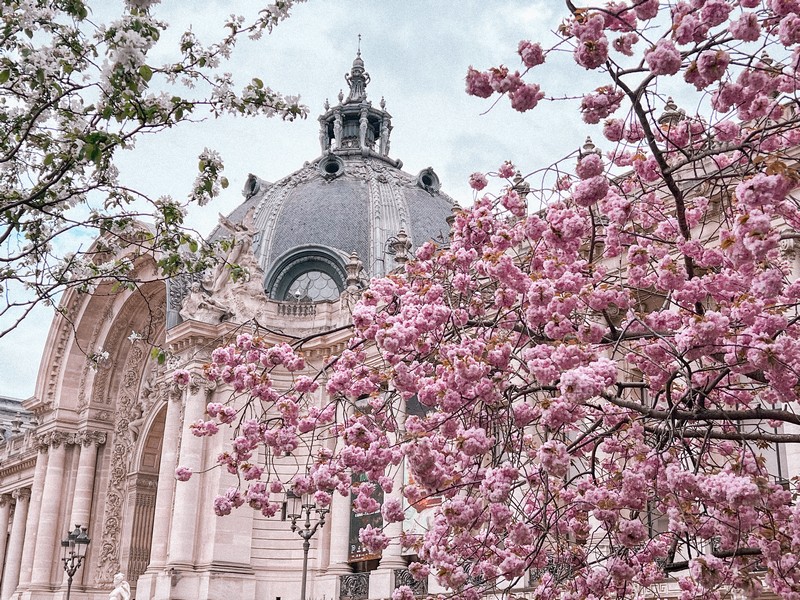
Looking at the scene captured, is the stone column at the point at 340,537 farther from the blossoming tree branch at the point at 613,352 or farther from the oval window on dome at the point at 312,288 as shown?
the blossoming tree branch at the point at 613,352

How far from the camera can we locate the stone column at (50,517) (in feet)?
123

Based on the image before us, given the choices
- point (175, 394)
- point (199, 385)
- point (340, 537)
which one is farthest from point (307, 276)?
point (340, 537)

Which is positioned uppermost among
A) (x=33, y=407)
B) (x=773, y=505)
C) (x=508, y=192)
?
(x=33, y=407)

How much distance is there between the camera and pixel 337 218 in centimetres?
3488

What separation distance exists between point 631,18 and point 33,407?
35800 mm

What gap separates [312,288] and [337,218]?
2.98m

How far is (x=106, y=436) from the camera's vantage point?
127ft

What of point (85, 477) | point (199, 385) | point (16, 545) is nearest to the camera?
point (199, 385)

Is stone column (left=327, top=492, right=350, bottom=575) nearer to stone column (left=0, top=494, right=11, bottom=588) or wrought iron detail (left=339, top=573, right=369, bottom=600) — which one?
wrought iron detail (left=339, top=573, right=369, bottom=600)

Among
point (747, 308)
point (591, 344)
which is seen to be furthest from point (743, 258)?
point (591, 344)

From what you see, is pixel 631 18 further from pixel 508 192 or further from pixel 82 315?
pixel 82 315

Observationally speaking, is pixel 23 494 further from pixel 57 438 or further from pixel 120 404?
pixel 120 404

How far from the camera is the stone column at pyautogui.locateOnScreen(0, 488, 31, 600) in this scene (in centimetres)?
4384

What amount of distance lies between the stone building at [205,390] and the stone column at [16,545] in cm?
29
